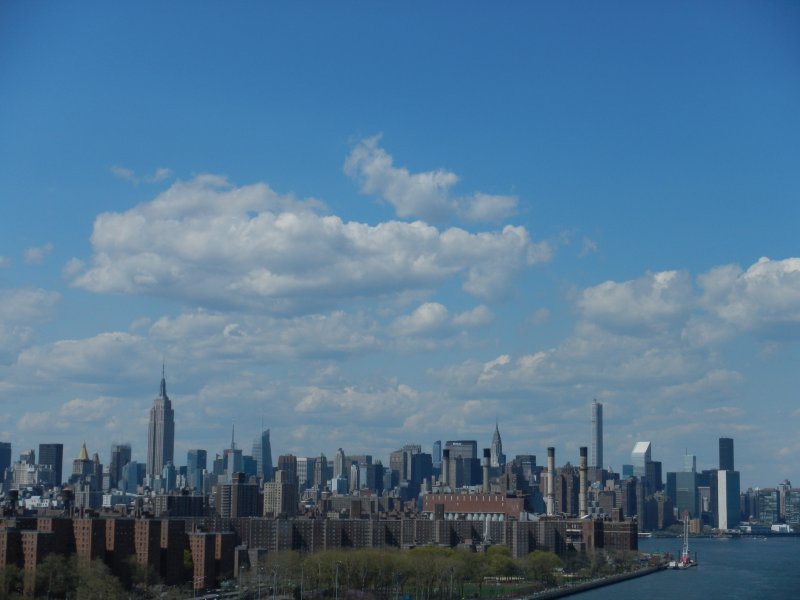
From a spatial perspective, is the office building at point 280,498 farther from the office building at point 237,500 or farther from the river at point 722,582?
the river at point 722,582

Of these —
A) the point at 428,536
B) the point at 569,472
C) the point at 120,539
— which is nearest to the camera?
the point at 120,539

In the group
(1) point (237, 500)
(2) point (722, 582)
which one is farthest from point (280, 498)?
(2) point (722, 582)

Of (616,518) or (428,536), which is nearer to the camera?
(428,536)

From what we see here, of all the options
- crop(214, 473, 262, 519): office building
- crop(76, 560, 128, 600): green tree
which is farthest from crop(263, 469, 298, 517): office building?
crop(76, 560, 128, 600): green tree

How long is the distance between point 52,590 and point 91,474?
136910 mm

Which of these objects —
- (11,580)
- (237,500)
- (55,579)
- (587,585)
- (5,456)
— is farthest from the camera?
(5,456)

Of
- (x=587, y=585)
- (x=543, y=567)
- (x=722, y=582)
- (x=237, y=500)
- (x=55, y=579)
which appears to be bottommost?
(x=587, y=585)

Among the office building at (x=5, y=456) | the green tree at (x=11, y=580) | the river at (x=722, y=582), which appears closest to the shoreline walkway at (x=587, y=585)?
the river at (x=722, y=582)

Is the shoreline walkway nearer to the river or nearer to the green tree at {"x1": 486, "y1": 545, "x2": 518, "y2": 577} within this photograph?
the river

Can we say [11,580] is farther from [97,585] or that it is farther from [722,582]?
[722,582]

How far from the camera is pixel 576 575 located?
89.9 meters

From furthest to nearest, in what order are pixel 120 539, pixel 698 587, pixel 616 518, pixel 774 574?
pixel 616 518
pixel 774 574
pixel 698 587
pixel 120 539

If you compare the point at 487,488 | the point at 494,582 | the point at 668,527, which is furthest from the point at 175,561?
the point at 668,527

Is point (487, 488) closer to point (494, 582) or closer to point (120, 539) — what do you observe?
point (494, 582)
